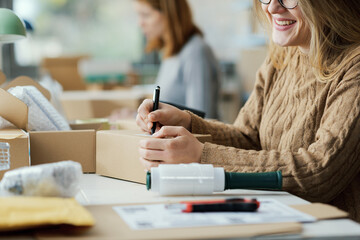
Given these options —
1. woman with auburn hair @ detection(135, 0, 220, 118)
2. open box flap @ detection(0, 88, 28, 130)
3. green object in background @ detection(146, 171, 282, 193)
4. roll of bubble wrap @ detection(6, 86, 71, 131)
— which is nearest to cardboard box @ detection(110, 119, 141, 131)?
roll of bubble wrap @ detection(6, 86, 71, 131)

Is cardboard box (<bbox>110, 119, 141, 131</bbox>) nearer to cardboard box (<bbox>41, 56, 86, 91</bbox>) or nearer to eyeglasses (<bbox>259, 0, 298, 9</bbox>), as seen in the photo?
eyeglasses (<bbox>259, 0, 298, 9</bbox>)

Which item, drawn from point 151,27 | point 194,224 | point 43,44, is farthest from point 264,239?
point 43,44

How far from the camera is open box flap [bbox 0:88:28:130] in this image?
3.92 ft

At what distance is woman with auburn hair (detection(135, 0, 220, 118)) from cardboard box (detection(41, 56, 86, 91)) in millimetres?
1094

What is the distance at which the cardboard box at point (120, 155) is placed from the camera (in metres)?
1.15

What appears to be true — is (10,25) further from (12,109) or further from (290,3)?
(290,3)

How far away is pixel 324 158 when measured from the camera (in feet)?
3.54

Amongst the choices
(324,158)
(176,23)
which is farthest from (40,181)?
(176,23)

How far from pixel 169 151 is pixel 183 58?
165 centimetres

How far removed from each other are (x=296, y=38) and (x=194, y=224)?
0.69 metres

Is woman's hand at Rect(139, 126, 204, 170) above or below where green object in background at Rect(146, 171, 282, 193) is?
above

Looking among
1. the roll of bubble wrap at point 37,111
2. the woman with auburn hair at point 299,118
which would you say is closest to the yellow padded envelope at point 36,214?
the woman with auburn hair at point 299,118

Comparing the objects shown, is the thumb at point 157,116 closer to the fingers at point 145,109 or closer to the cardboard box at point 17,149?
the fingers at point 145,109

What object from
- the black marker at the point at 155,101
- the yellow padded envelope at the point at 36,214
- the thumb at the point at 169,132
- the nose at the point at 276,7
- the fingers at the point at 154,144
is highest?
the nose at the point at 276,7
